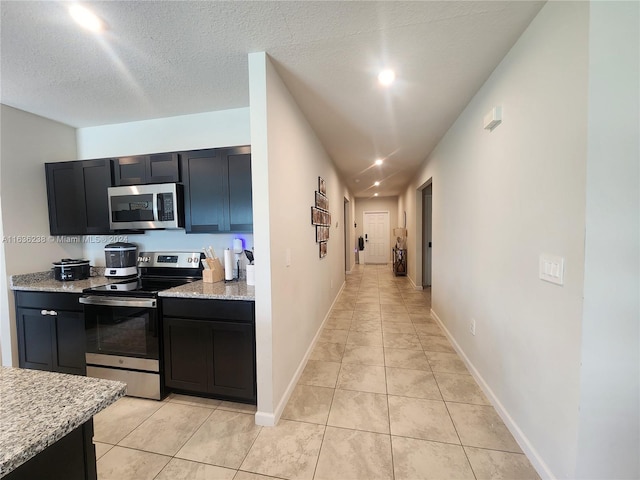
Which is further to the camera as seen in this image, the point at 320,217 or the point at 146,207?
the point at 320,217

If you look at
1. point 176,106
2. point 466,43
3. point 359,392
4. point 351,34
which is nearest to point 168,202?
point 176,106

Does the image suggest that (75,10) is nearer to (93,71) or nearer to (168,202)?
(93,71)

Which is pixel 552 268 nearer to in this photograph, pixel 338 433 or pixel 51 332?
pixel 338 433

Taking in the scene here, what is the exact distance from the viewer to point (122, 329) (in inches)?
80.1

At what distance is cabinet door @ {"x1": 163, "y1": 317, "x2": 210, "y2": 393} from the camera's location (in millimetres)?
1919

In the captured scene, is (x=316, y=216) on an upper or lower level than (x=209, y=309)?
upper

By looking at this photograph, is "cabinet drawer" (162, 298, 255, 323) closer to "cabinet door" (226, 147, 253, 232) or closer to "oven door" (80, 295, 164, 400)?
"oven door" (80, 295, 164, 400)

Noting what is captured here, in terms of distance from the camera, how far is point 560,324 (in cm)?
125

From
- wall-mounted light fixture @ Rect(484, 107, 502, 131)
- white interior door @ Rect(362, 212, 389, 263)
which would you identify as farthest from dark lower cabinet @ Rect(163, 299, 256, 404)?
→ white interior door @ Rect(362, 212, 389, 263)

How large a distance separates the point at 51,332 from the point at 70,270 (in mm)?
574

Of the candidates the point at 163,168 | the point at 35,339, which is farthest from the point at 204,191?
the point at 35,339

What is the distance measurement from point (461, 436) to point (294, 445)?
106 cm

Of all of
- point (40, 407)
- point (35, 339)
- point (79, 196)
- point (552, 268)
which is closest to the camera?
point (40, 407)

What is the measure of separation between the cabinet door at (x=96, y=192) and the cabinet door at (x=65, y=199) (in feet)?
0.23
